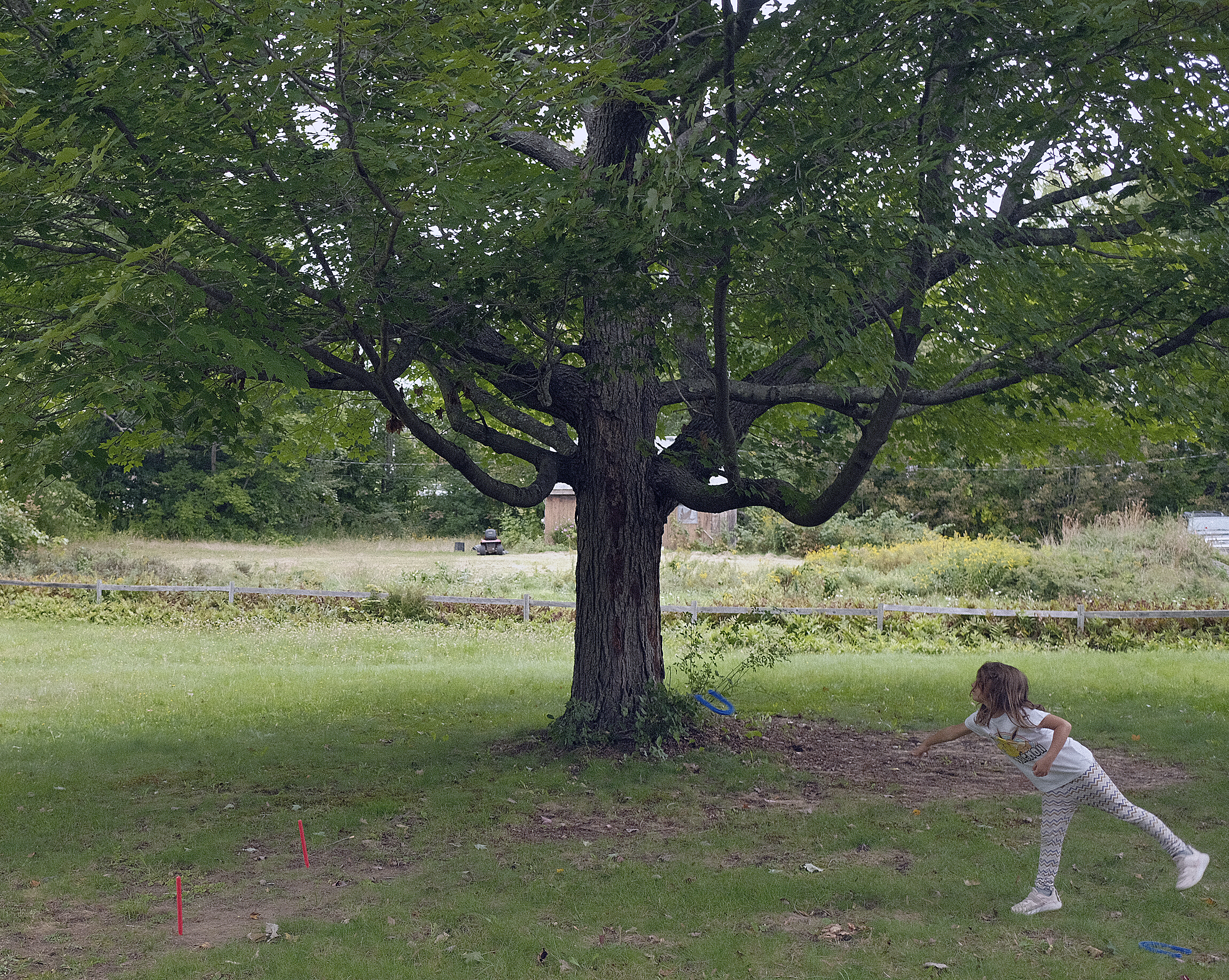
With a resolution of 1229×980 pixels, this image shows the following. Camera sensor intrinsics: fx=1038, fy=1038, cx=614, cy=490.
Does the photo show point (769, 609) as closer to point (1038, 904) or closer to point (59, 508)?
point (1038, 904)

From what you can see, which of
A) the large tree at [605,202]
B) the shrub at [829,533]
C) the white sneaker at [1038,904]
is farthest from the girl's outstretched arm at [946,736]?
the shrub at [829,533]

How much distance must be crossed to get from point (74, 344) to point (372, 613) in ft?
49.1

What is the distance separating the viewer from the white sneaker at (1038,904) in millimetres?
5473

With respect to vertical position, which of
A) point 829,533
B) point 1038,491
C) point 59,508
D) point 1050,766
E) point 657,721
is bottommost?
point 657,721

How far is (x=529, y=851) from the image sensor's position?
699cm

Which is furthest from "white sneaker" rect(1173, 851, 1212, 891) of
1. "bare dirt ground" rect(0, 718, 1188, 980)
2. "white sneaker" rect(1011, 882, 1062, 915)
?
"bare dirt ground" rect(0, 718, 1188, 980)

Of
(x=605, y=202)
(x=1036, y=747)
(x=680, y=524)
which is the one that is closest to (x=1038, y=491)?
(x=680, y=524)

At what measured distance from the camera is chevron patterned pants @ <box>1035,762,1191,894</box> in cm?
528

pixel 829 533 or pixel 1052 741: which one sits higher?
pixel 829 533

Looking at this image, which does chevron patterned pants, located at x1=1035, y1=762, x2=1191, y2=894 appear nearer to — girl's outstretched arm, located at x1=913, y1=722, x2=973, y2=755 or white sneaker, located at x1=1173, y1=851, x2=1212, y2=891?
white sneaker, located at x1=1173, y1=851, x2=1212, y2=891

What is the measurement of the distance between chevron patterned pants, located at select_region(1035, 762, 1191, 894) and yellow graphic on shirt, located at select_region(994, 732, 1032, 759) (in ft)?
0.88

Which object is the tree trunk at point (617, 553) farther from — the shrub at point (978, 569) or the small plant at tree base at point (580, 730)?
the shrub at point (978, 569)

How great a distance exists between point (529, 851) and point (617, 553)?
3261 mm

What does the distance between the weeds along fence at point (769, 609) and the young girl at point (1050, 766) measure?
32.7 ft
